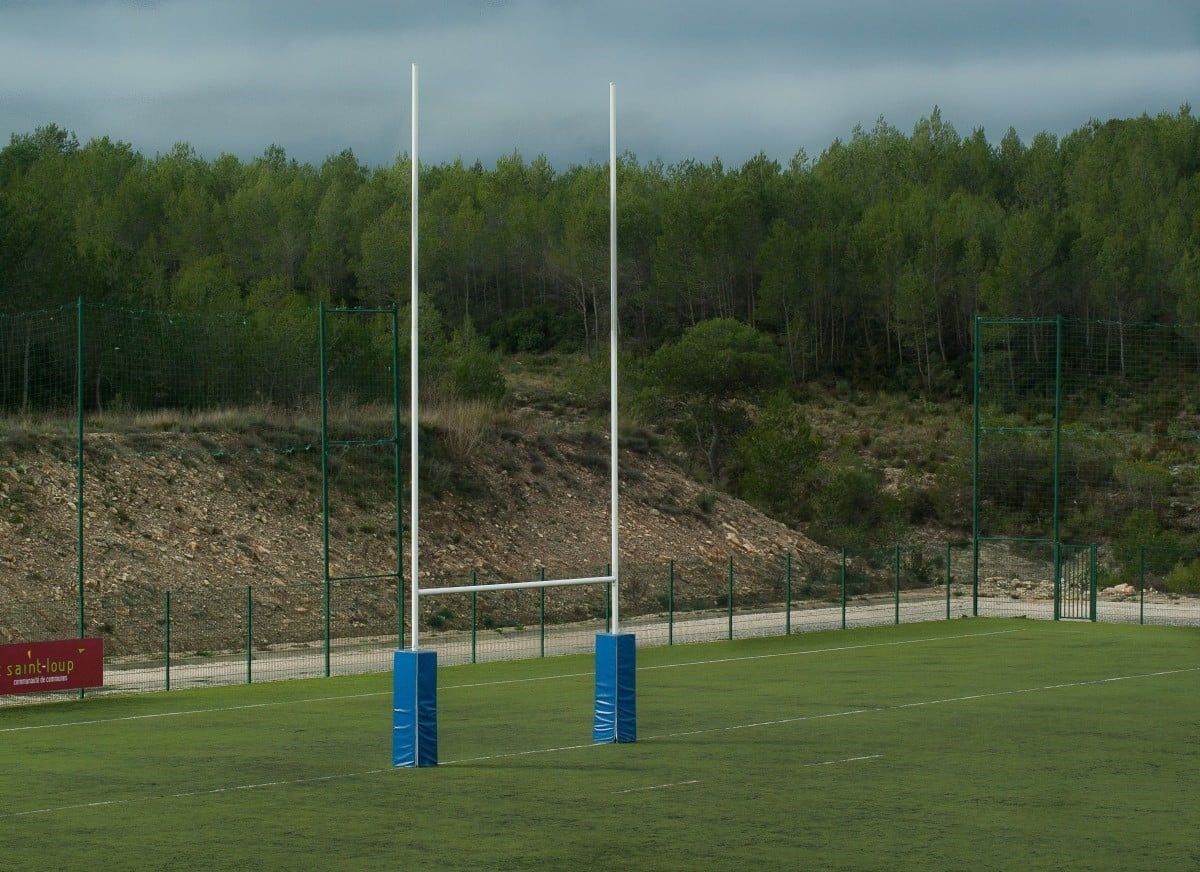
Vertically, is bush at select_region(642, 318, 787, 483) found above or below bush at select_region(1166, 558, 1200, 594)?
above

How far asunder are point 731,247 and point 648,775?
73.9m

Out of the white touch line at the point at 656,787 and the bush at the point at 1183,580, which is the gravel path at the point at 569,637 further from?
the white touch line at the point at 656,787

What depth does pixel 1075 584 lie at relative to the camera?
37719 mm

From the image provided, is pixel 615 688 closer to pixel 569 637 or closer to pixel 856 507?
pixel 569 637

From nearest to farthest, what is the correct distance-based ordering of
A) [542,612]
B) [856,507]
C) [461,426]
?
1. [542,612]
2. [461,426]
3. [856,507]

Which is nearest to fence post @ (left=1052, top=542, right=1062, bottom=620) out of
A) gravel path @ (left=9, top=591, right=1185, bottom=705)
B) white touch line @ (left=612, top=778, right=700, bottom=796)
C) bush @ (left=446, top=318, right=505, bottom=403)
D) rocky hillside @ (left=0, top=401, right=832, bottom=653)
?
gravel path @ (left=9, top=591, right=1185, bottom=705)

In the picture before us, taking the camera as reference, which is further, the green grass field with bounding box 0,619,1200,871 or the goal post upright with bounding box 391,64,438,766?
the goal post upright with bounding box 391,64,438,766

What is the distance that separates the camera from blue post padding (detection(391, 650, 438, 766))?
15211mm

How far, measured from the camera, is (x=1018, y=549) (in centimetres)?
5203

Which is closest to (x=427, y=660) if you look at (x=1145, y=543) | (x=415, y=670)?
(x=415, y=670)

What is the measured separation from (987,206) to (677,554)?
2091 inches

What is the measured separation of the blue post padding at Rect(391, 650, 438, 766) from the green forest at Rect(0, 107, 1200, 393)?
198ft

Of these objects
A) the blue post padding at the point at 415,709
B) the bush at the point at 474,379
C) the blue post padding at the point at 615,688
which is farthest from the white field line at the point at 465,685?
the bush at the point at 474,379

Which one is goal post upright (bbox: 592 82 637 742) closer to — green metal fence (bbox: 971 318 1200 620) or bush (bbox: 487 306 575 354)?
green metal fence (bbox: 971 318 1200 620)
